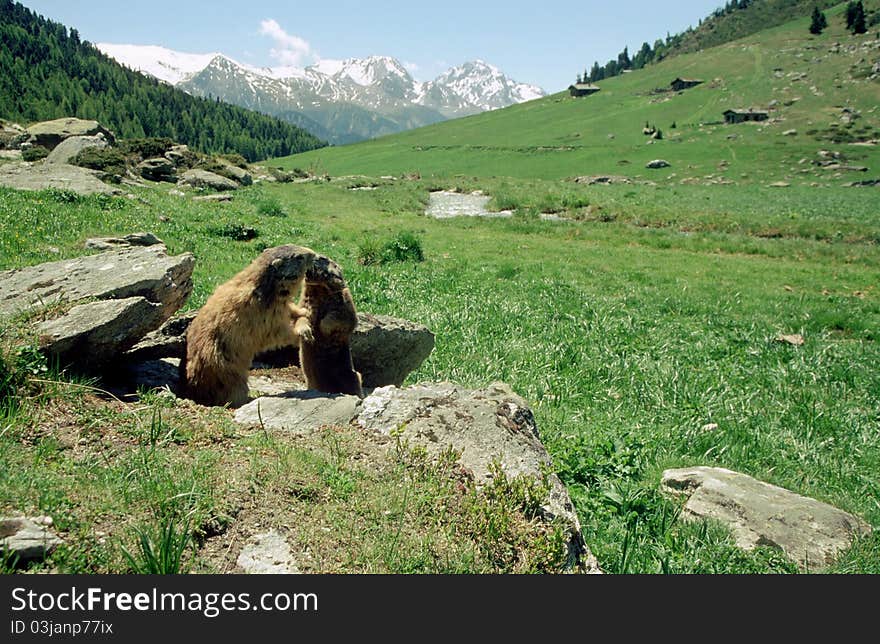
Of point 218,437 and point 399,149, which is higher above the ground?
point 399,149

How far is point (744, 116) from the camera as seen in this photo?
84625 mm

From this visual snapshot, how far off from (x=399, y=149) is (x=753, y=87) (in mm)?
66403

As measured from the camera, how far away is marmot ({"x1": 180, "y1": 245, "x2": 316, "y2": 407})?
5.27 metres

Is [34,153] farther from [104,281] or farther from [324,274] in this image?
[324,274]

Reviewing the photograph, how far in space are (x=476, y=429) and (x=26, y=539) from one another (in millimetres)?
2893

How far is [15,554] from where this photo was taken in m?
2.69

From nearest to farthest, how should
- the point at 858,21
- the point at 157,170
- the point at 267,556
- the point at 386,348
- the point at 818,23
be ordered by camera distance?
the point at 267,556
the point at 386,348
the point at 157,170
the point at 858,21
the point at 818,23

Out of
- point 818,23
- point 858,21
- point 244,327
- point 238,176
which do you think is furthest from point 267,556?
point 818,23

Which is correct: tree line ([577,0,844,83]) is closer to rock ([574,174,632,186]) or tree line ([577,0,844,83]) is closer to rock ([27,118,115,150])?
rock ([574,174,632,186])

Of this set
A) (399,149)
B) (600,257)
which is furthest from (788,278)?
(399,149)

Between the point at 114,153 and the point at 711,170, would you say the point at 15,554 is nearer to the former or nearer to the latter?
the point at 114,153

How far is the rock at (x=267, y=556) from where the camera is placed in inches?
118

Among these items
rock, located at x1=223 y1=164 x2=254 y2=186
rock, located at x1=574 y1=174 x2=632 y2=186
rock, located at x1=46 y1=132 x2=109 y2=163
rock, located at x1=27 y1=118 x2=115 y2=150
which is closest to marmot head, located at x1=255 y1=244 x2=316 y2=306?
rock, located at x1=46 y1=132 x2=109 y2=163

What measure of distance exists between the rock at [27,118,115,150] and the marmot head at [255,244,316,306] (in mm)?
45060
